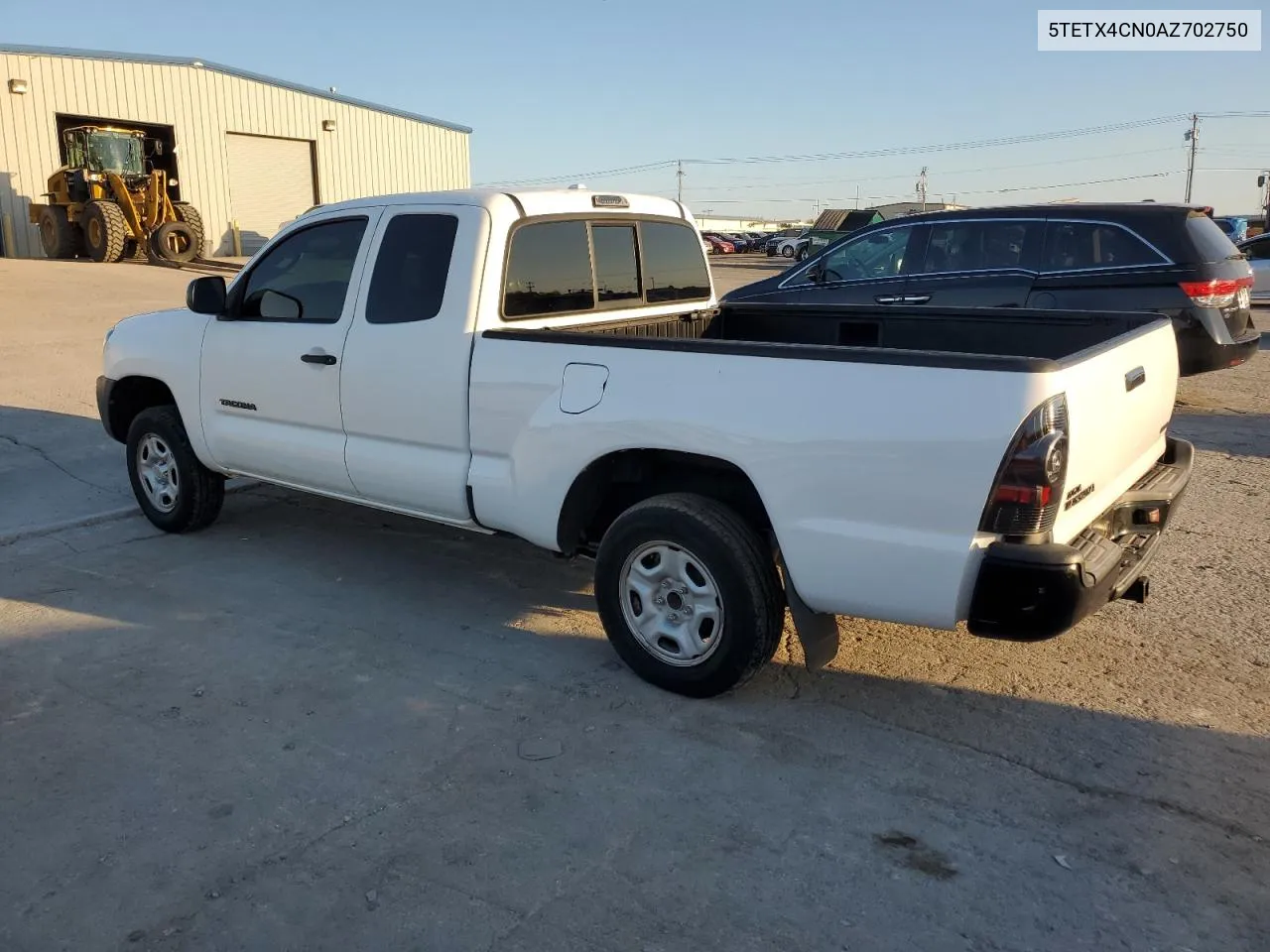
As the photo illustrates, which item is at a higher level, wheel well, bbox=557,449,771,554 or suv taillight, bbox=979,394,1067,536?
suv taillight, bbox=979,394,1067,536

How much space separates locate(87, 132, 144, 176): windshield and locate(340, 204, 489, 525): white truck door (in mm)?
23221

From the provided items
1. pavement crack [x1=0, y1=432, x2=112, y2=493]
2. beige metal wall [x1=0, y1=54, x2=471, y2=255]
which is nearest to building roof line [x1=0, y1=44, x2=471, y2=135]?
beige metal wall [x1=0, y1=54, x2=471, y2=255]

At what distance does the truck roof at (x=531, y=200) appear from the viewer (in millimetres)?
4629

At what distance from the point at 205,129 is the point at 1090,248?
26243mm

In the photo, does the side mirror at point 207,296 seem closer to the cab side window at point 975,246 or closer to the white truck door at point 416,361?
the white truck door at point 416,361

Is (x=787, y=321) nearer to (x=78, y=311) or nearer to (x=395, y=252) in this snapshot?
(x=395, y=252)

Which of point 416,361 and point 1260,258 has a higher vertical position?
point 1260,258

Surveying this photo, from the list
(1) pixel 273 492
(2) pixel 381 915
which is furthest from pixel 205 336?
(2) pixel 381 915

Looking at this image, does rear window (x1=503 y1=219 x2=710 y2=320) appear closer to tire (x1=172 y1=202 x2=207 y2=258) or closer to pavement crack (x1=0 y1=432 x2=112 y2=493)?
pavement crack (x1=0 y1=432 x2=112 y2=493)

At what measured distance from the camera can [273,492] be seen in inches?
281

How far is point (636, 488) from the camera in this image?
14.3 feet

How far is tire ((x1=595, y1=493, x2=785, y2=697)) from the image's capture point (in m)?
3.75

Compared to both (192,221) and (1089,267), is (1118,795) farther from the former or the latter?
(192,221)

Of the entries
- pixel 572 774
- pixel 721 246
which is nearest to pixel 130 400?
pixel 572 774
